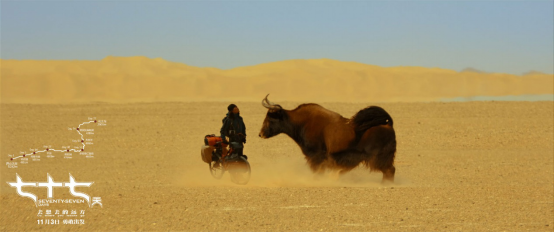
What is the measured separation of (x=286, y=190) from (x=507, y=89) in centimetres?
7452

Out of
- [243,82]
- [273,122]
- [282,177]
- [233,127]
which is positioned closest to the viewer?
[233,127]

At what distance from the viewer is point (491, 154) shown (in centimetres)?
2428

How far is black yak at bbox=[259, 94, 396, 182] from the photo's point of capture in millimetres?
15242

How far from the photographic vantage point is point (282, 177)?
54.0 ft

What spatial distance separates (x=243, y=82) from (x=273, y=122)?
66129 mm

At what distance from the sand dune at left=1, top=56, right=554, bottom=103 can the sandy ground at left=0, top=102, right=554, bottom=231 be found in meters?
33.2

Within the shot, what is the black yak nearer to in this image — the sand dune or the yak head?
the yak head

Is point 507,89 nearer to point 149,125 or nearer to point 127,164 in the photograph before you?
point 149,125

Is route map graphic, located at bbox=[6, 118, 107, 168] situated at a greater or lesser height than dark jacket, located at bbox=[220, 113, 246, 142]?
lesser

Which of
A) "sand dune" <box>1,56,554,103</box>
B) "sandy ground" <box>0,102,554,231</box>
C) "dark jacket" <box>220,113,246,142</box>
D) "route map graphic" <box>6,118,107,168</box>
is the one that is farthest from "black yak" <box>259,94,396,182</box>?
"sand dune" <box>1,56,554,103</box>

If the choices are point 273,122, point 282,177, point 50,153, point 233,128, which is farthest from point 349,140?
point 50,153

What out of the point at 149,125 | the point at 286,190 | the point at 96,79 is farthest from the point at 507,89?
the point at 286,190

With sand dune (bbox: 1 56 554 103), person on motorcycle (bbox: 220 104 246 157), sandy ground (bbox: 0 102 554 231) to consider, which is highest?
sand dune (bbox: 1 56 554 103)

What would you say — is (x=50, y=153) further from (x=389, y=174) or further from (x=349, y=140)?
(x=389, y=174)
